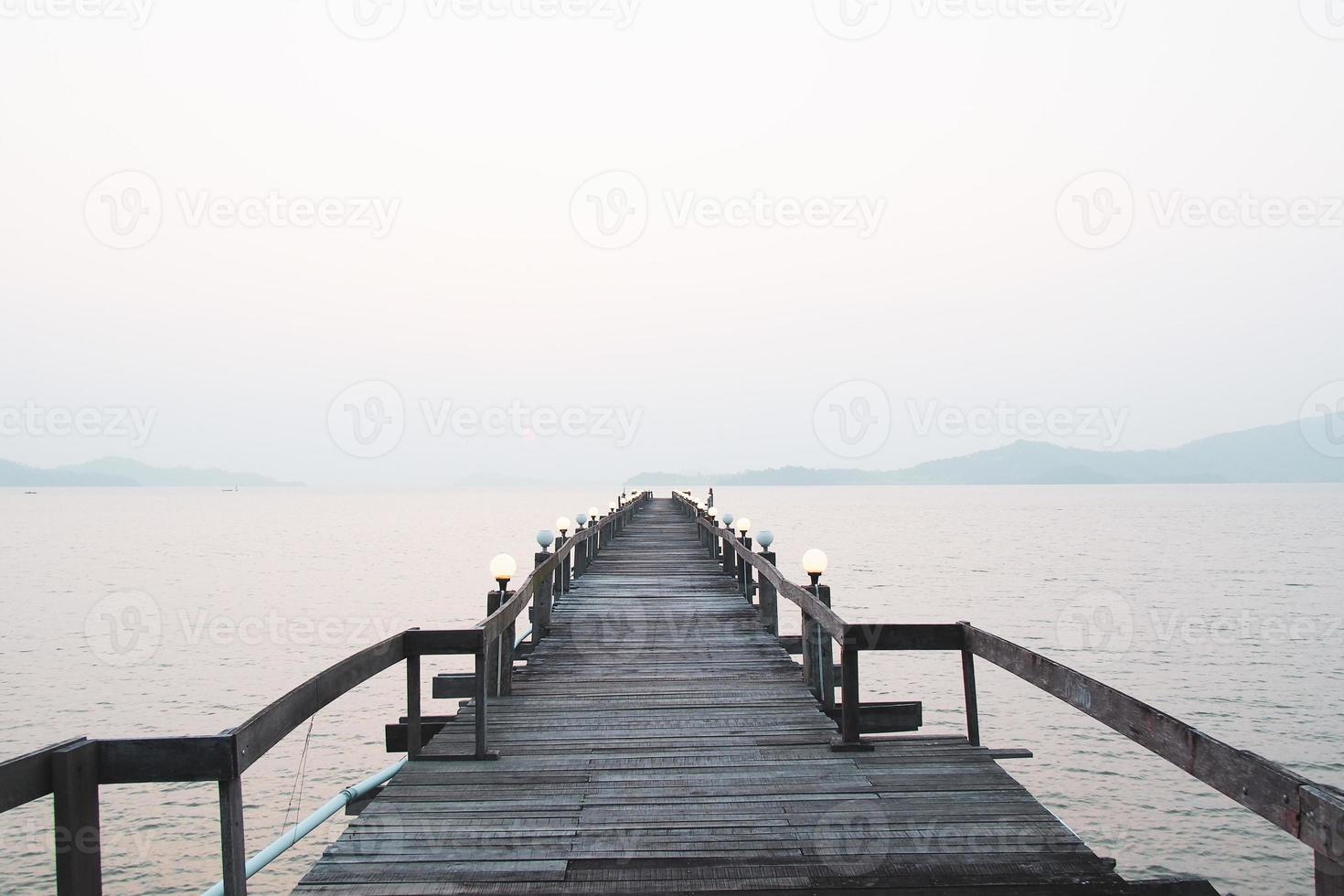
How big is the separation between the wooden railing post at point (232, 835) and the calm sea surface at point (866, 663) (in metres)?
2.17

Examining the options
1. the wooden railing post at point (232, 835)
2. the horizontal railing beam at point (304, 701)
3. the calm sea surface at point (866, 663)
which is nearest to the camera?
the wooden railing post at point (232, 835)

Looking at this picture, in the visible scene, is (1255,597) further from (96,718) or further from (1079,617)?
(96,718)

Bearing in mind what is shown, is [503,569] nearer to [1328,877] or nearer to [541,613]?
[541,613]

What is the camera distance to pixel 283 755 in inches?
500

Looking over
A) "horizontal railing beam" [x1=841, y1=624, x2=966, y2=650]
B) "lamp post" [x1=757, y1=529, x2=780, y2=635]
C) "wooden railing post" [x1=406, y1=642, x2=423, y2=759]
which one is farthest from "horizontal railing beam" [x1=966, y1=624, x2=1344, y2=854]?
"lamp post" [x1=757, y1=529, x2=780, y2=635]

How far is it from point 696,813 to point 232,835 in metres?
2.41

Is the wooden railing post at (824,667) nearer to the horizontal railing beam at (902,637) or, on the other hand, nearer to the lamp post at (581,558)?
the horizontal railing beam at (902,637)

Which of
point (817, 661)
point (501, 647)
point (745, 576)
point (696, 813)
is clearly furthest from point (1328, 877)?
point (745, 576)

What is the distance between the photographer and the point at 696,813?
179 inches

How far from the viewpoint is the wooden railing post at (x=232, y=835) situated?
2.99 m

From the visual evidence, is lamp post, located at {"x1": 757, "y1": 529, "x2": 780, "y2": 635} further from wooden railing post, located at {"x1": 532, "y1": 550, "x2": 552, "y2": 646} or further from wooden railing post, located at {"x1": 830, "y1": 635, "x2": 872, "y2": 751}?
wooden railing post, located at {"x1": 830, "y1": 635, "x2": 872, "y2": 751}

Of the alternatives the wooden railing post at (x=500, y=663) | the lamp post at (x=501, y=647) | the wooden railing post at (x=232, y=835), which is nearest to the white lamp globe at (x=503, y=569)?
the lamp post at (x=501, y=647)

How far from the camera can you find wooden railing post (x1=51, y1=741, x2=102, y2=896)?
251cm

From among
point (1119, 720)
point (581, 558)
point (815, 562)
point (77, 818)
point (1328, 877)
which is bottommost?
point (581, 558)
